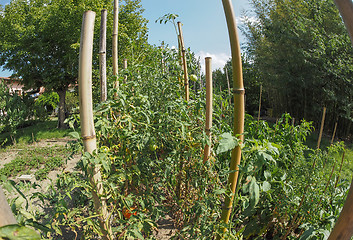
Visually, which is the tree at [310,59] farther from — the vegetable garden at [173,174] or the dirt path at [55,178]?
the dirt path at [55,178]

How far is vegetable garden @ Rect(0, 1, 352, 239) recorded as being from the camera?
0.95 m

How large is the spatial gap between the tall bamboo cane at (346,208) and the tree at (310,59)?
6112mm

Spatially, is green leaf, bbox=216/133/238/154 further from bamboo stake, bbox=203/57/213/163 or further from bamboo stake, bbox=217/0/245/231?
bamboo stake, bbox=203/57/213/163

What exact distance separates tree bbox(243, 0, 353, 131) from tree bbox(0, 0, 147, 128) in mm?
5311

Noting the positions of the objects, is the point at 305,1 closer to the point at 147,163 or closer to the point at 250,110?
the point at 250,110

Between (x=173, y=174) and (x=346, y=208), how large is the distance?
0.82 metres

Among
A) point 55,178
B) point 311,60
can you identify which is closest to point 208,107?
point 55,178

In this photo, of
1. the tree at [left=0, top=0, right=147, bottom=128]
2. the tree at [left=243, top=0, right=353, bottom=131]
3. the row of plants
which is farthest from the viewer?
the tree at [left=0, top=0, right=147, bottom=128]

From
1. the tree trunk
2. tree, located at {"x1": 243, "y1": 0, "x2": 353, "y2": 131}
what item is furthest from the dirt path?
tree, located at {"x1": 243, "y1": 0, "x2": 353, "y2": 131}

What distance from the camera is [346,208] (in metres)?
0.73

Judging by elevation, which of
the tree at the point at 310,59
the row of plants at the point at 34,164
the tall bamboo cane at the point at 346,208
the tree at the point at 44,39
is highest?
the tree at the point at 44,39

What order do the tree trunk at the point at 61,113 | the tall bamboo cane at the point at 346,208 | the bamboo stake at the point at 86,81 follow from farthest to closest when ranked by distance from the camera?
the tree trunk at the point at 61,113
the bamboo stake at the point at 86,81
the tall bamboo cane at the point at 346,208

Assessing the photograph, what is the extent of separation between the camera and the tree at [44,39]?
9867mm

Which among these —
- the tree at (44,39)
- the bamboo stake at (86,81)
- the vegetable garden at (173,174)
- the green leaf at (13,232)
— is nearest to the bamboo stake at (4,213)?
the green leaf at (13,232)
